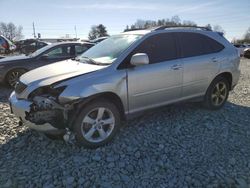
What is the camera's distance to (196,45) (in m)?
4.73

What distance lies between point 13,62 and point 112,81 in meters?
4.75

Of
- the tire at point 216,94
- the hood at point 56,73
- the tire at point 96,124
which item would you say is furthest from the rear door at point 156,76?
the tire at point 216,94

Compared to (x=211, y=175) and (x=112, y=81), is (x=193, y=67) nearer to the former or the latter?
(x=112, y=81)

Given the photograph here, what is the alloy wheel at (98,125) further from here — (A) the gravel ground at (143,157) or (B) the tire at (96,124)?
(A) the gravel ground at (143,157)

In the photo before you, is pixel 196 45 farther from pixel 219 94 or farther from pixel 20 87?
pixel 20 87

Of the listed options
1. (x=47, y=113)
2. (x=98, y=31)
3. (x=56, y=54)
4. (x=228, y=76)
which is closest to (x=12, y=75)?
(x=56, y=54)

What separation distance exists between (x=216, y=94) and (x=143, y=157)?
2.64 meters

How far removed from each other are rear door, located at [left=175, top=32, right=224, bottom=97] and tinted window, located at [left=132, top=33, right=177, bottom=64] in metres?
0.21

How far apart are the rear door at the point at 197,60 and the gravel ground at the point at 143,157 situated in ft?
2.12

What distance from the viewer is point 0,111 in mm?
5156

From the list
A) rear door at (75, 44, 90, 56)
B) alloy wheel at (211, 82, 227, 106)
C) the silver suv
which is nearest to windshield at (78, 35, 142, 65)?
the silver suv

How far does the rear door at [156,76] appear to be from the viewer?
12.7ft

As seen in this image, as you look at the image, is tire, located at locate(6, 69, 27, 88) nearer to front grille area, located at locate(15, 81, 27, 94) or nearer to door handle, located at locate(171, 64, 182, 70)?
front grille area, located at locate(15, 81, 27, 94)

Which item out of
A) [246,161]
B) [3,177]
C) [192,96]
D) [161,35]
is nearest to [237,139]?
[246,161]
